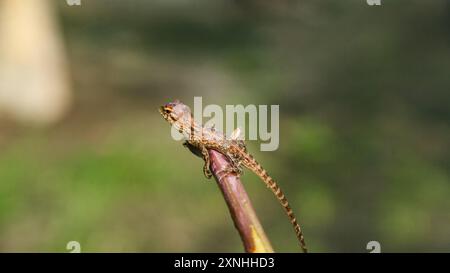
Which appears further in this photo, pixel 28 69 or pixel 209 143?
pixel 28 69

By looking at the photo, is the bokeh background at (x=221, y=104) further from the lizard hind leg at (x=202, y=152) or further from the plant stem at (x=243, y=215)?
the plant stem at (x=243, y=215)

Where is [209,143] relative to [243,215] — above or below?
above

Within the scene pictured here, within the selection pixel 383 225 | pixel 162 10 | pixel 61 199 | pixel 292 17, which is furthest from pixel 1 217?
pixel 292 17

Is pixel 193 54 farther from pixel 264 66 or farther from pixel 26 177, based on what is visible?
pixel 26 177

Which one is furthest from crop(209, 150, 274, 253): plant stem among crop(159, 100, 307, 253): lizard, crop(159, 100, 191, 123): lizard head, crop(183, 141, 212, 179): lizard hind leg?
crop(159, 100, 191, 123): lizard head

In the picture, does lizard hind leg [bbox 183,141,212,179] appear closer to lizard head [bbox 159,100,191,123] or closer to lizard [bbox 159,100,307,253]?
lizard [bbox 159,100,307,253]

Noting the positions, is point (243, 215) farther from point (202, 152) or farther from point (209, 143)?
point (209, 143)

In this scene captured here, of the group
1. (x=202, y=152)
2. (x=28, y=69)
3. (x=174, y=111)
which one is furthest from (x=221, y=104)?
(x=202, y=152)
